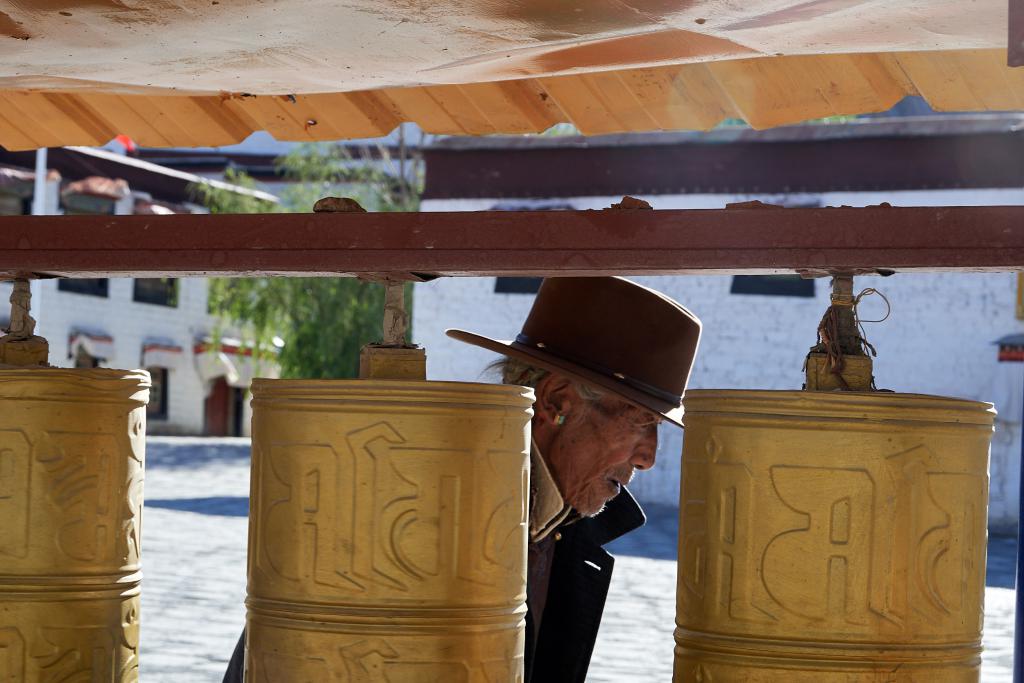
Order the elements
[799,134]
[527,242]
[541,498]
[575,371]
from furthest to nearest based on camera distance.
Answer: [799,134]
[541,498]
[575,371]
[527,242]

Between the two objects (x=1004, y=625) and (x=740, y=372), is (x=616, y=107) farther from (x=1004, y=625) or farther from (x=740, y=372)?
(x=740, y=372)

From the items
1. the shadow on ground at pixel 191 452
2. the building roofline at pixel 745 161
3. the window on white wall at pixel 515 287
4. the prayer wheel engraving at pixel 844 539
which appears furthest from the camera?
the shadow on ground at pixel 191 452

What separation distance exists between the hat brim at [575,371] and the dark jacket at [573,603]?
484mm

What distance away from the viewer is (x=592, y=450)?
8.87ft

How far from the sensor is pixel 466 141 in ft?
50.9

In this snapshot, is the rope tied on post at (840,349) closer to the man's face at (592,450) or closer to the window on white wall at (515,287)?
the man's face at (592,450)

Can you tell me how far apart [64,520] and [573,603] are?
60.3 inches

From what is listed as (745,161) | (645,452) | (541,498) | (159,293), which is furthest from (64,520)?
(159,293)

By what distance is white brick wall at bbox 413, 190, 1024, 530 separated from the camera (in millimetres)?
14023

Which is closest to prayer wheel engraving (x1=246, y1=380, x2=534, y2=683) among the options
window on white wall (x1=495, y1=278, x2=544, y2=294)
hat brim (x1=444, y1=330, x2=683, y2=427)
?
hat brim (x1=444, y1=330, x2=683, y2=427)

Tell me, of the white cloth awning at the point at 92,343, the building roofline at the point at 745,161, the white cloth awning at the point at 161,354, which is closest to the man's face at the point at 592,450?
the building roofline at the point at 745,161

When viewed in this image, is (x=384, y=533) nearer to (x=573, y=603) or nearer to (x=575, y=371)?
(x=575, y=371)

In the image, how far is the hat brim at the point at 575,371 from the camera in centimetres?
213

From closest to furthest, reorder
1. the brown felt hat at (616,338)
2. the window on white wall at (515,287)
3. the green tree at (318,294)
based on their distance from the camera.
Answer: the brown felt hat at (616,338)
the window on white wall at (515,287)
the green tree at (318,294)
